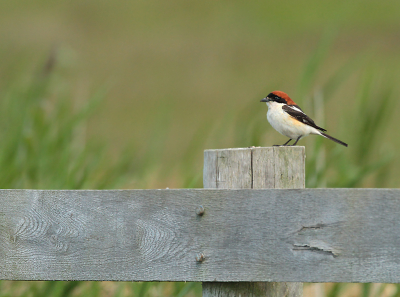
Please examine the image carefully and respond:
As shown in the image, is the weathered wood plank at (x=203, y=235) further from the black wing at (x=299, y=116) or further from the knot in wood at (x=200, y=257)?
the black wing at (x=299, y=116)

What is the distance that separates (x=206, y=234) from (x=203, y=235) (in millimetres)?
11

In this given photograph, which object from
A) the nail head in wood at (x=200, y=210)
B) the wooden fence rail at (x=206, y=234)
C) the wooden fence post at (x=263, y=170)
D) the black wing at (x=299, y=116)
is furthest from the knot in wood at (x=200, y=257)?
the black wing at (x=299, y=116)

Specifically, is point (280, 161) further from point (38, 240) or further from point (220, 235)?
point (38, 240)

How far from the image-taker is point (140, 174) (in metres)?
3.54

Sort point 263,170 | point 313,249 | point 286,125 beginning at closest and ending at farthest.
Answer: point 313,249
point 263,170
point 286,125

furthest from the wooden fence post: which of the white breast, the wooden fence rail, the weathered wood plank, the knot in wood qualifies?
the white breast

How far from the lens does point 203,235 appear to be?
1.61 meters

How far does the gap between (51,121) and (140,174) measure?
2.46 feet

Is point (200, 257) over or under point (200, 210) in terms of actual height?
under

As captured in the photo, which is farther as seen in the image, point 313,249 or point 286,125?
point 286,125

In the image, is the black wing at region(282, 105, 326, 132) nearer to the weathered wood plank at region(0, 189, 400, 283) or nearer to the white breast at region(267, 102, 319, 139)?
the white breast at region(267, 102, 319, 139)

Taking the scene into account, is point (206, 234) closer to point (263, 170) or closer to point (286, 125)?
point (263, 170)

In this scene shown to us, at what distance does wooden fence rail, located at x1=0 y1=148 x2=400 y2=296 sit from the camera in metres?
1.52

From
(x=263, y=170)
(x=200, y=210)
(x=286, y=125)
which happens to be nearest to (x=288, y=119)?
(x=286, y=125)
